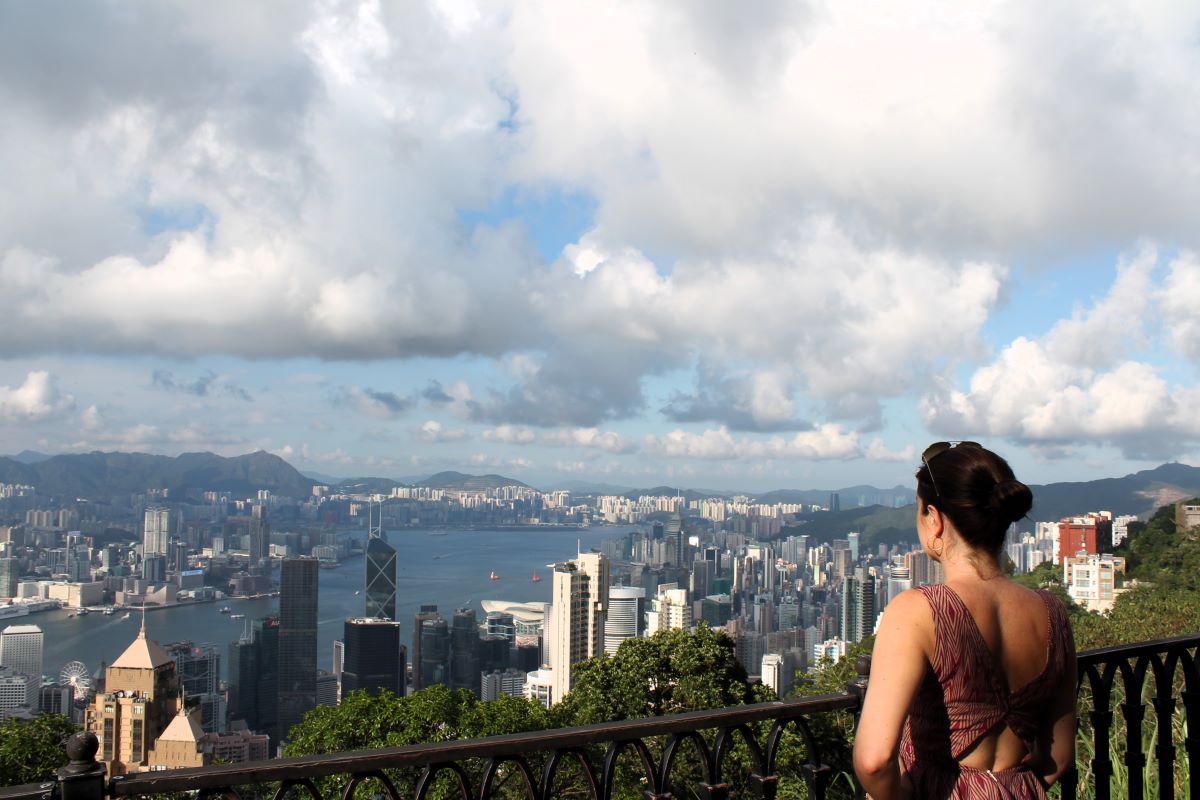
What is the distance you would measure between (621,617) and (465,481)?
73464mm

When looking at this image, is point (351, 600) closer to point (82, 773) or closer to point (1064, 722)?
point (82, 773)

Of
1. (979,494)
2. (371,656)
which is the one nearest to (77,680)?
(371,656)

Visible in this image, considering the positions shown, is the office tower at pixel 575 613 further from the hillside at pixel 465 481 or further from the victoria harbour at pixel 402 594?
the hillside at pixel 465 481

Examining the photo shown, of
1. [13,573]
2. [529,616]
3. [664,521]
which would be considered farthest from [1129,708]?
[664,521]

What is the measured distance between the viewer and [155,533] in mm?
65938

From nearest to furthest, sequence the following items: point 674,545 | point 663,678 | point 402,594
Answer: point 663,678 → point 402,594 → point 674,545

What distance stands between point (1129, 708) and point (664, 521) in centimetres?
9765

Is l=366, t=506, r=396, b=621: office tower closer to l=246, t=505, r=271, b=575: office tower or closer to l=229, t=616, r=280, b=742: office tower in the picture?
l=229, t=616, r=280, b=742: office tower

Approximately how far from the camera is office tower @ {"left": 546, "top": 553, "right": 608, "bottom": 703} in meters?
36.0

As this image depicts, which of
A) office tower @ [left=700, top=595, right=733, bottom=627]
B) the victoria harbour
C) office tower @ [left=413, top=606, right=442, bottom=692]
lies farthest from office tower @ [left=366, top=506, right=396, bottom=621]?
office tower @ [left=700, top=595, right=733, bottom=627]

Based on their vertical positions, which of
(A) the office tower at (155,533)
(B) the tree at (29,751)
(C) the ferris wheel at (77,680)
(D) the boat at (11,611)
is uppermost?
(B) the tree at (29,751)

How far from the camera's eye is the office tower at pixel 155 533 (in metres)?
65.4

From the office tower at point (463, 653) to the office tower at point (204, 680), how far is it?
44.5 feet

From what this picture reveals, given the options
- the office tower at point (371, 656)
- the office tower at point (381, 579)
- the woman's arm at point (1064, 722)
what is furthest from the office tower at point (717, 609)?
the woman's arm at point (1064, 722)
